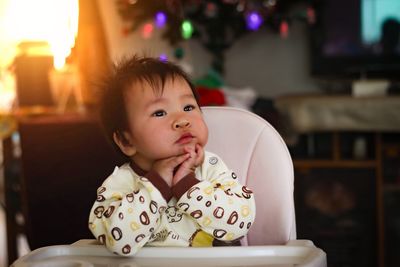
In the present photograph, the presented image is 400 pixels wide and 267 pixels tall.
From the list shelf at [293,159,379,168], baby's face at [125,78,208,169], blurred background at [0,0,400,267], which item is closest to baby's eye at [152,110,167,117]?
baby's face at [125,78,208,169]

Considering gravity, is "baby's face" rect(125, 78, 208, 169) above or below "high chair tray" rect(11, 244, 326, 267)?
above

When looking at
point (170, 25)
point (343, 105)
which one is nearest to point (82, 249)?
point (343, 105)

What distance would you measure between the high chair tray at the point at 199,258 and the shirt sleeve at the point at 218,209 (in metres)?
0.04

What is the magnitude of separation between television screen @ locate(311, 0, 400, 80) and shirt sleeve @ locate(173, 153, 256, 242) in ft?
7.38

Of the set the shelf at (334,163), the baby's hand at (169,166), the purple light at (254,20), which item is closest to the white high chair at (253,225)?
the baby's hand at (169,166)

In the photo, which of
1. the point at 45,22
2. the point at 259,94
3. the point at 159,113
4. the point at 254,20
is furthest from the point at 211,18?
the point at 159,113

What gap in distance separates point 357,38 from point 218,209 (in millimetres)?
2336

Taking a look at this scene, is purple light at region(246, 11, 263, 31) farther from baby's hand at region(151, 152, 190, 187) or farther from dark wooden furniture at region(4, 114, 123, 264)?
baby's hand at region(151, 152, 190, 187)

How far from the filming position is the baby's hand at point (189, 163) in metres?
1.14

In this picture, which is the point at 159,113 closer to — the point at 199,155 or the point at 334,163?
the point at 199,155

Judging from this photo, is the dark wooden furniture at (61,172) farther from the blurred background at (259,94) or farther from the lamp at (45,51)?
the lamp at (45,51)

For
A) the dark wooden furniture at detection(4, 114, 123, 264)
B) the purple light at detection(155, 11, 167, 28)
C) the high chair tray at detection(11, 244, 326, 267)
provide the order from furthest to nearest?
1. the purple light at detection(155, 11, 167, 28)
2. the dark wooden furniture at detection(4, 114, 123, 264)
3. the high chair tray at detection(11, 244, 326, 267)

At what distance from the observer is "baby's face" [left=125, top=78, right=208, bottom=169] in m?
1.15

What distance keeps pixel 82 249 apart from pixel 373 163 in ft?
6.39
